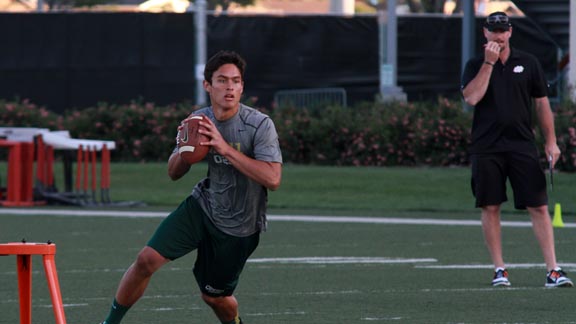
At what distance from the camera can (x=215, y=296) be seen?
25.6 ft

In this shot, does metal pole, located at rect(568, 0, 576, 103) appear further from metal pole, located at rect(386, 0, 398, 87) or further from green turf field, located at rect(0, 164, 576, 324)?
green turf field, located at rect(0, 164, 576, 324)

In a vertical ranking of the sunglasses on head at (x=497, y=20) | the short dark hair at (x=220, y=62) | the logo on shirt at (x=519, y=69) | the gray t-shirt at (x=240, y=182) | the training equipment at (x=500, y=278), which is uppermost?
the sunglasses on head at (x=497, y=20)

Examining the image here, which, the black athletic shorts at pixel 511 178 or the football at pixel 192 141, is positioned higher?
the football at pixel 192 141

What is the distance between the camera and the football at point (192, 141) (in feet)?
23.5

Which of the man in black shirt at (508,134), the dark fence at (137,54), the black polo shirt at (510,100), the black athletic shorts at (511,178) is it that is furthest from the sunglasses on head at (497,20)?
the dark fence at (137,54)

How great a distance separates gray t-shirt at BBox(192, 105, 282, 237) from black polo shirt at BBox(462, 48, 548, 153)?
132 inches

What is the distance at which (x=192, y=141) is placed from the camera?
23.7 feet

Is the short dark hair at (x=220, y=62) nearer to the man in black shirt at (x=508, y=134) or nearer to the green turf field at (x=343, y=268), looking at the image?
the green turf field at (x=343, y=268)

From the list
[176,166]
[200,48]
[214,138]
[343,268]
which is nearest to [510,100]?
[343,268]

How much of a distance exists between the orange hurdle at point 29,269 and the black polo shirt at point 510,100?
4.51 m

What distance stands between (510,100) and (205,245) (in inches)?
142

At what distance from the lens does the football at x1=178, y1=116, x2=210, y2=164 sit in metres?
7.17

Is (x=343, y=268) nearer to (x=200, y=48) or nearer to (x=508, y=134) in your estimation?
(x=508, y=134)

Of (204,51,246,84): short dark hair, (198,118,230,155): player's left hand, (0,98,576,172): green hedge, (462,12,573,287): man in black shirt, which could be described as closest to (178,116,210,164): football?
(198,118,230,155): player's left hand
